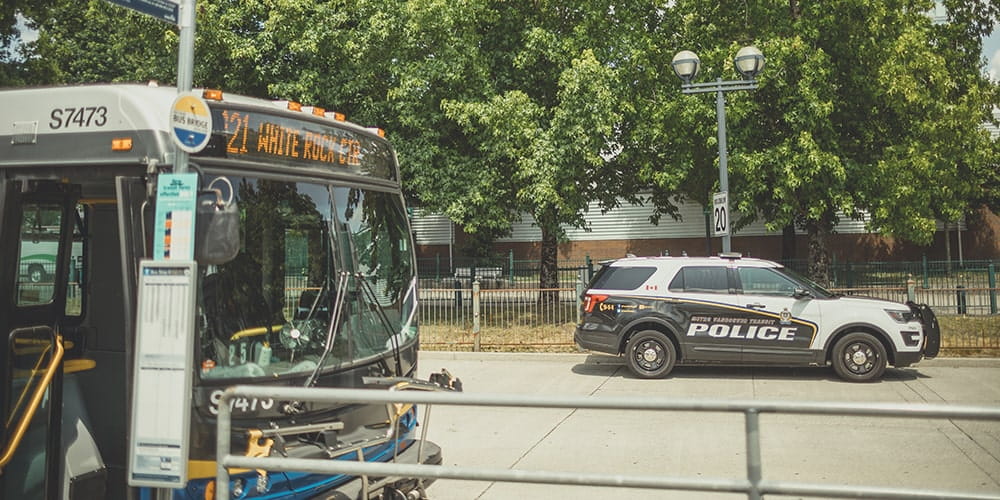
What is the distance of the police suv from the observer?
11.3 m

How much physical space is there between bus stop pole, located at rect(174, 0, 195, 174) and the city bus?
0.27 feet

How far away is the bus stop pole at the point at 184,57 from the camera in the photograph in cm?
412

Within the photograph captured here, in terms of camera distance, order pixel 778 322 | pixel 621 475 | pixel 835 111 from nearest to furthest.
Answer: pixel 621 475 → pixel 778 322 → pixel 835 111

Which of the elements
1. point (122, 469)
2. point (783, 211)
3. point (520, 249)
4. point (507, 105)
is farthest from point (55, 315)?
point (520, 249)

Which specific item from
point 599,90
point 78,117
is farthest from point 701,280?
point 78,117

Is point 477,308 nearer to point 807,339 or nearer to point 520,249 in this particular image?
point 807,339

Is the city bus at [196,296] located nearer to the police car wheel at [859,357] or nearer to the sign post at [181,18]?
the sign post at [181,18]

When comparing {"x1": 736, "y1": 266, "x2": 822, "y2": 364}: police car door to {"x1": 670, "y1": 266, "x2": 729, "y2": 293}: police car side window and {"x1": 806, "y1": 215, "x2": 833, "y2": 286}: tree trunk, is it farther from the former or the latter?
{"x1": 806, "y1": 215, "x2": 833, "y2": 286}: tree trunk

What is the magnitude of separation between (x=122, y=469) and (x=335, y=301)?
1.67m

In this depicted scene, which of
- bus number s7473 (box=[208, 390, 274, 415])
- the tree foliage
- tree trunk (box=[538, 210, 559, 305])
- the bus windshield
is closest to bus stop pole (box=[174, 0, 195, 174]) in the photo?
the bus windshield

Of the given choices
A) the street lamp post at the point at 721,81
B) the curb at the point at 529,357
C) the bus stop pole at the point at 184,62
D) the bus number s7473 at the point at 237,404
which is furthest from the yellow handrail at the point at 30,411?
the street lamp post at the point at 721,81

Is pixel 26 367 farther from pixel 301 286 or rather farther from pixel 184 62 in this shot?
pixel 184 62

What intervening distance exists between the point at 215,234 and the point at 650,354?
9087 millimetres

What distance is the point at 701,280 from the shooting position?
39.4 ft
